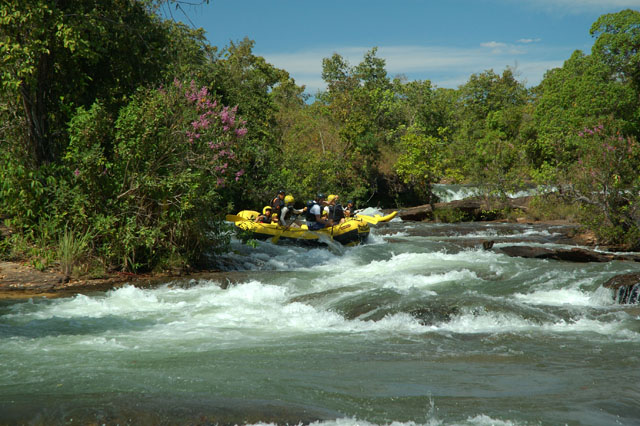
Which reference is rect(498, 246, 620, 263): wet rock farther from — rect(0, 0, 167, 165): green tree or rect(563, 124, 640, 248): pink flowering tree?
rect(0, 0, 167, 165): green tree

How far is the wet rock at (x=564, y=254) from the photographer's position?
492 inches

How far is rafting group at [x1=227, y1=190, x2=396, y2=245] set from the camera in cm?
1483

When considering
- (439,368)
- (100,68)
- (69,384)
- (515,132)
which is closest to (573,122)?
(515,132)

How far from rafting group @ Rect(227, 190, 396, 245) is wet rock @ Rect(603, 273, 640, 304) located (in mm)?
7504

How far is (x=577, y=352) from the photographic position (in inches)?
238

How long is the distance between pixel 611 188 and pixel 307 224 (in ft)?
25.3

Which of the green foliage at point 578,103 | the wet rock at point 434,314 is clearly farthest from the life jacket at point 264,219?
the green foliage at point 578,103

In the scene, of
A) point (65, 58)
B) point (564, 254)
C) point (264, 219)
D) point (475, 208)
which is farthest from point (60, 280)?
point (475, 208)

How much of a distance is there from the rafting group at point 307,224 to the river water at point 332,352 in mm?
3511

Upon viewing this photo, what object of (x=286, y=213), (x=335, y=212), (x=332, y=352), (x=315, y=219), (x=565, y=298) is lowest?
(x=565, y=298)

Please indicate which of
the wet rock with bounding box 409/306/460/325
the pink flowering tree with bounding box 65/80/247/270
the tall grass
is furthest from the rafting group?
the wet rock with bounding box 409/306/460/325

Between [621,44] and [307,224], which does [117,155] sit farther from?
[621,44]

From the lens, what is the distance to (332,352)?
613cm

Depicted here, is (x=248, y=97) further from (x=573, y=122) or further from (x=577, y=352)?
(x=577, y=352)
